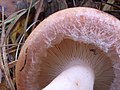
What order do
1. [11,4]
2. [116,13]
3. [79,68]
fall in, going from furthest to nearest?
[11,4] < [116,13] < [79,68]

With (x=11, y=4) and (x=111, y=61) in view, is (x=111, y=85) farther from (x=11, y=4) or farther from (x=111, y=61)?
(x=11, y=4)

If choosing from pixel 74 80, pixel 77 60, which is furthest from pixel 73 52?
pixel 74 80

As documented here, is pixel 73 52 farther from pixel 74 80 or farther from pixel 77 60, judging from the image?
pixel 74 80

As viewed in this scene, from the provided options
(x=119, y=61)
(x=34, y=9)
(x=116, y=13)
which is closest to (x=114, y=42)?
(x=119, y=61)
